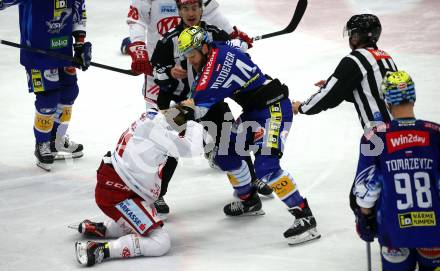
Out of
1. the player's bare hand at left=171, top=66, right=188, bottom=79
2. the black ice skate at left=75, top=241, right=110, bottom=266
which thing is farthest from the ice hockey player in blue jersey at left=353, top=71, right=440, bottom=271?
the player's bare hand at left=171, top=66, right=188, bottom=79

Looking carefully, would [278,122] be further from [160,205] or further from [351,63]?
[160,205]

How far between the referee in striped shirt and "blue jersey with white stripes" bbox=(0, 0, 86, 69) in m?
2.51

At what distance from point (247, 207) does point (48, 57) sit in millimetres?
1915

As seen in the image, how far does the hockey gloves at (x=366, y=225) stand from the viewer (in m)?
3.80

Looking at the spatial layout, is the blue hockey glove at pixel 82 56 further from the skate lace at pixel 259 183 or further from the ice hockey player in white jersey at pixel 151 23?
the skate lace at pixel 259 183

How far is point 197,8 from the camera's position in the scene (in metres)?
5.21

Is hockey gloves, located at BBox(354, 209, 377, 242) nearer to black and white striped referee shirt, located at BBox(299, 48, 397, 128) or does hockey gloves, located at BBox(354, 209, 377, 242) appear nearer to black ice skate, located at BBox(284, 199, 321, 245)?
black and white striped referee shirt, located at BBox(299, 48, 397, 128)

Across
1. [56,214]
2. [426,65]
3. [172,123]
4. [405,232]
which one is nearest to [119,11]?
[426,65]

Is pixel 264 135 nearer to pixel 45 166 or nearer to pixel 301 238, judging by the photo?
pixel 301 238

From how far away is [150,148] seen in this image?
4668 millimetres

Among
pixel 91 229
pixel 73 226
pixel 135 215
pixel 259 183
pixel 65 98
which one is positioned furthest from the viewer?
pixel 65 98

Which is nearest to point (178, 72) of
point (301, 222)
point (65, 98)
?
point (301, 222)

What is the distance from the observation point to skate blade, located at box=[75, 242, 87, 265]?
181 inches

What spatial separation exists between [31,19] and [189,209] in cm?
186
